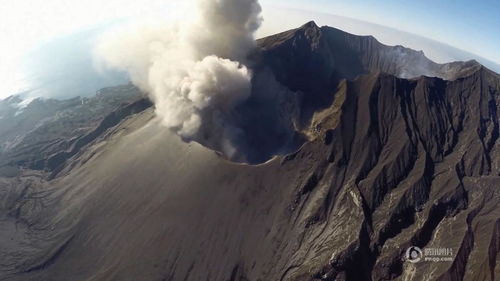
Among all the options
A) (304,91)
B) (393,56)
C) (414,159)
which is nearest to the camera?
(414,159)

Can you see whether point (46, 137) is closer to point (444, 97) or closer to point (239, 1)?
point (239, 1)

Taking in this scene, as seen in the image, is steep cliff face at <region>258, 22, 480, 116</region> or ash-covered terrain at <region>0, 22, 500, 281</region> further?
steep cliff face at <region>258, 22, 480, 116</region>

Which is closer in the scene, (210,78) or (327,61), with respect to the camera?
(210,78)

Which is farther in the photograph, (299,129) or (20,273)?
(299,129)

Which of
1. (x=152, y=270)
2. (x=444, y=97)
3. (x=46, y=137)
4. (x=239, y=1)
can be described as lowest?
(x=46, y=137)

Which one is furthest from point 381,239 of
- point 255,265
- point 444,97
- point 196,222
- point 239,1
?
point 239,1

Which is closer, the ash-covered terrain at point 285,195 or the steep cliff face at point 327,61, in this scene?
the ash-covered terrain at point 285,195

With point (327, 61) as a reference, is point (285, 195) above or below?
below

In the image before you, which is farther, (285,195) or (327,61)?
(327,61)
